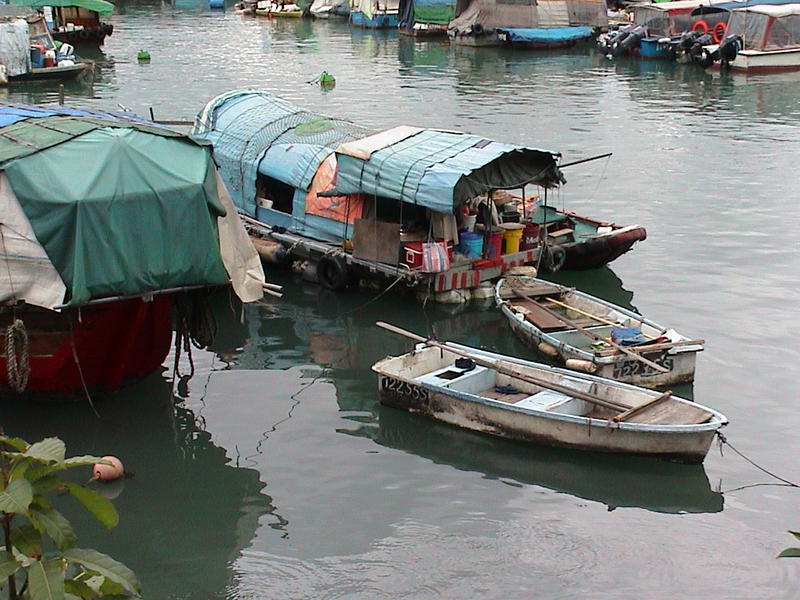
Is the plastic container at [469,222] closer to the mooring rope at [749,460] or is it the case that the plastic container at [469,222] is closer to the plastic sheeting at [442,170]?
the plastic sheeting at [442,170]

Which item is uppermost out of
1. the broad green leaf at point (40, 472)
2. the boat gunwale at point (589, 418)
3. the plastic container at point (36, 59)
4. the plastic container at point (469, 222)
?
the broad green leaf at point (40, 472)

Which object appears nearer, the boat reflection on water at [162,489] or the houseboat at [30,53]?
the boat reflection on water at [162,489]

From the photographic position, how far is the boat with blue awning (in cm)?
1780

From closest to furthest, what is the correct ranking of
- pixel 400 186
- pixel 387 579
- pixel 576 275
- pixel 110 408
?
pixel 387 579
pixel 110 408
pixel 400 186
pixel 576 275

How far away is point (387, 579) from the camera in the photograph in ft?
35.9

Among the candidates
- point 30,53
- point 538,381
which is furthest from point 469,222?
point 30,53

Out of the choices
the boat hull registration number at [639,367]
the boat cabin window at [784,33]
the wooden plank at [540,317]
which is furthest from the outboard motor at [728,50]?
the boat hull registration number at [639,367]

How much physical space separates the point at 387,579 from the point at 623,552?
2.40 meters

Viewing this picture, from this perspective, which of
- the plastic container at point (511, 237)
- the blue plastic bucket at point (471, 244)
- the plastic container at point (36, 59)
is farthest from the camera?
the plastic container at point (36, 59)

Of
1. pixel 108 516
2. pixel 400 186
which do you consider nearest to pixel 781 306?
pixel 400 186

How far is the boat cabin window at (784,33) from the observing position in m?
45.0

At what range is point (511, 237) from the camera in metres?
18.9

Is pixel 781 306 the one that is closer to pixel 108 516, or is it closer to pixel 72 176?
pixel 72 176

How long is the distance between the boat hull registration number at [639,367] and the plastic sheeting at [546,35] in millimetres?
38771
